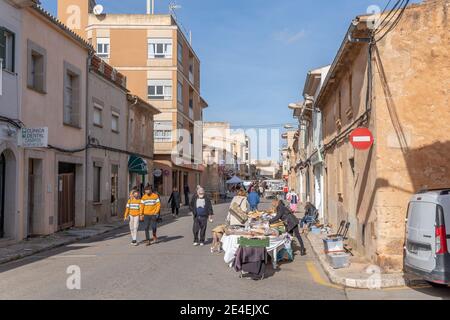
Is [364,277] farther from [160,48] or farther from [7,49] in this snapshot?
[160,48]

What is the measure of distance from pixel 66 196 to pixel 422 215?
1458 cm

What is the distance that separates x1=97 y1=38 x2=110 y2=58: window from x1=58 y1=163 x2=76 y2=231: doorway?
21592mm

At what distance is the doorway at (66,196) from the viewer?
18.2 m

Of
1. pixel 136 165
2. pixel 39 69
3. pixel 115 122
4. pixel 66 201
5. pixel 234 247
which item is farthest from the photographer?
pixel 136 165

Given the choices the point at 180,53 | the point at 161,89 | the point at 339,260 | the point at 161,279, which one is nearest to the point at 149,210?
the point at 161,279

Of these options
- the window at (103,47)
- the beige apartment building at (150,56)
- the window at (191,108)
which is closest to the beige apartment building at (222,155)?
the window at (191,108)

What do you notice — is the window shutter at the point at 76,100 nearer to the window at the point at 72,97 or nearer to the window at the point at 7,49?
the window at the point at 72,97

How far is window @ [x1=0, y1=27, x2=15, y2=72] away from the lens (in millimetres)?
14211

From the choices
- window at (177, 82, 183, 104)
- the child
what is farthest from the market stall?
window at (177, 82, 183, 104)

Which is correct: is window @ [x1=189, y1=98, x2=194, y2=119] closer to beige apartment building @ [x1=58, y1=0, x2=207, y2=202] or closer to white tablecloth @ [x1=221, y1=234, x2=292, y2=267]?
beige apartment building @ [x1=58, y1=0, x2=207, y2=202]

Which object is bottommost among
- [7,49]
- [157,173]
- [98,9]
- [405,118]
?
[157,173]

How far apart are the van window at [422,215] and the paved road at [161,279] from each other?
1.13 m

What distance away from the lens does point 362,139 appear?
Answer: 32.7 feet
